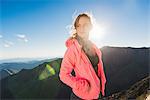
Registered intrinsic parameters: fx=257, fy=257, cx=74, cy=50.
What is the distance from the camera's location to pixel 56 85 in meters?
97.1

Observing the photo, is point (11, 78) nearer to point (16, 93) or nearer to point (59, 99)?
point (16, 93)

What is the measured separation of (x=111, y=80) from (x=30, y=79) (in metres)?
37.3

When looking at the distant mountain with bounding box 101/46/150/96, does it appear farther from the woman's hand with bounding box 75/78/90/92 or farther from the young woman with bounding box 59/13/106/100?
the woman's hand with bounding box 75/78/90/92

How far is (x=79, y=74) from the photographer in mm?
3320

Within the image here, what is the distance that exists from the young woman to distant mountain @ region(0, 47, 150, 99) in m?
80.4

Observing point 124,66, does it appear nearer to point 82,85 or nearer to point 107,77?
point 107,77

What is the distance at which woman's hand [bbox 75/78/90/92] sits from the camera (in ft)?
10.7

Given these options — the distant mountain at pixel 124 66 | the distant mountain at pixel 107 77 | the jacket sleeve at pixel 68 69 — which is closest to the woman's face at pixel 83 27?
the jacket sleeve at pixel 68 69

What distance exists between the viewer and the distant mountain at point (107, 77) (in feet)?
293

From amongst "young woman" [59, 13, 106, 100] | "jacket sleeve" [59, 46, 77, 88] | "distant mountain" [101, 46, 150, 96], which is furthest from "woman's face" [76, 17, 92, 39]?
"distant mountain" [101, 46, 150, 96]

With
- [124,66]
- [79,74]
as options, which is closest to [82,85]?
[79,74]

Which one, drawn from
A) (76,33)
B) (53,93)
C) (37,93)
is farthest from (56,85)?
(76,33)

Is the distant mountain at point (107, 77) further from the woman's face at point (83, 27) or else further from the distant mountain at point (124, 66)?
the woman's face at point (83, 27)

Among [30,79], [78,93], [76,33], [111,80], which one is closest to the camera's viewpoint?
[78,93]
